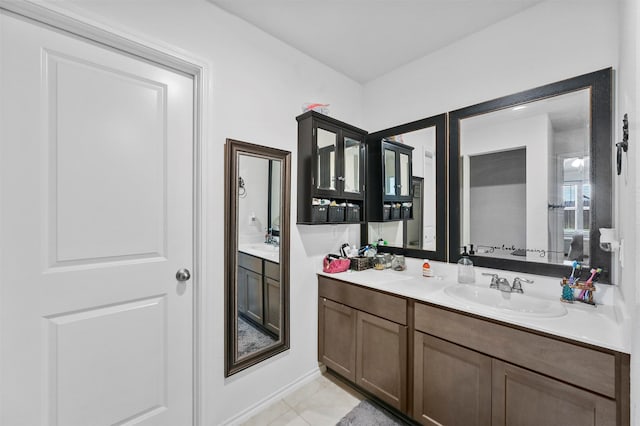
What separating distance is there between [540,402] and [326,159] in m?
1.76

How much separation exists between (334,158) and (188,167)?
1055 millimetres

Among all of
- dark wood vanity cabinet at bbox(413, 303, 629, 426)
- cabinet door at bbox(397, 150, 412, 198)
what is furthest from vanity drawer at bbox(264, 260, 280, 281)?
cabinet door at bbox(397, 150, 412, 198)

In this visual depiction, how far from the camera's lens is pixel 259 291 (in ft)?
5.96

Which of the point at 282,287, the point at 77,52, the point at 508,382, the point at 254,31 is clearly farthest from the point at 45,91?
the point at 508,382

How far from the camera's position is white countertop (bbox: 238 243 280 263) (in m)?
1.73

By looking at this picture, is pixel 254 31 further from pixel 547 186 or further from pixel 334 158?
pixel 547 186

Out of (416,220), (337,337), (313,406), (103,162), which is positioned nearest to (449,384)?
(337,337)

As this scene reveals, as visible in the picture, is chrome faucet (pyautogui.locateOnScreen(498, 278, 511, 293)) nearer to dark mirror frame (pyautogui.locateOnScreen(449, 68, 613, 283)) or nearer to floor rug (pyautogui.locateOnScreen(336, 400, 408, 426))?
dark mirror frame (pyautogui.locateOnScreen(449, 68, 613, 283))

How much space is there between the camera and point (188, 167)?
5.03ft

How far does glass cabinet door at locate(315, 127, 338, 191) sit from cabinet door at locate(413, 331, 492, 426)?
117cm

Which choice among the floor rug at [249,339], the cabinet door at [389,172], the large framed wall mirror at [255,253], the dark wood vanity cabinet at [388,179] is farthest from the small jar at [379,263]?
the floor rug at [249,339]

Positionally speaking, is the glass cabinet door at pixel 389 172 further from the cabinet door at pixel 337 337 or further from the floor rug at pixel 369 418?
the floor rug at pixel 369 418

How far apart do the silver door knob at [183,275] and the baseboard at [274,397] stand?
0.91 meters

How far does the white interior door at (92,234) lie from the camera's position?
1.10 meters
